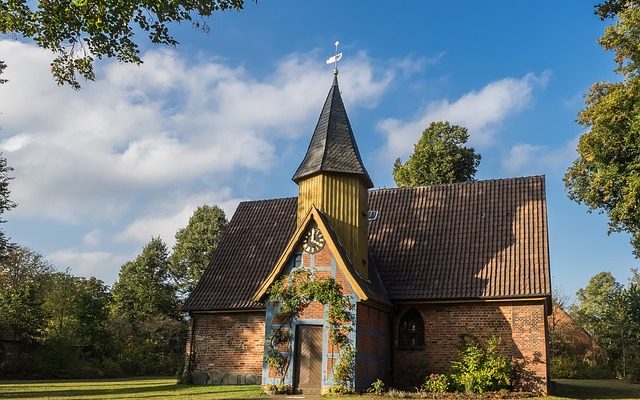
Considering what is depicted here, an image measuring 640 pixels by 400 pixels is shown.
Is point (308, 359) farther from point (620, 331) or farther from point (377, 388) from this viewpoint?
point (620, 331)

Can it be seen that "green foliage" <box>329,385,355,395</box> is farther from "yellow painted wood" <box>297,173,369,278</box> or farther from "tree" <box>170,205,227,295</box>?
"tree" <box>170,205,227,295</box>

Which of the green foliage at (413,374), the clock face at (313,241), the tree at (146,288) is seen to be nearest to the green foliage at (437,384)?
the green foliage at (413,374)

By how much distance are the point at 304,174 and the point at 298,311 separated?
473 centimetres

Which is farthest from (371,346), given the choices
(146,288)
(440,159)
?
(146,288)

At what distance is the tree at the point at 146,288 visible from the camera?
4225 cm

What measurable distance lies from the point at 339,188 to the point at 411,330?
211 inches

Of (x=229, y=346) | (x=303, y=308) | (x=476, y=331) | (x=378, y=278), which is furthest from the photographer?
(x=229, y=346)

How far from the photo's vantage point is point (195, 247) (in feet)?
158

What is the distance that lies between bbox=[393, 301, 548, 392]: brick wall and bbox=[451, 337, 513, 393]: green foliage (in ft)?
2.29

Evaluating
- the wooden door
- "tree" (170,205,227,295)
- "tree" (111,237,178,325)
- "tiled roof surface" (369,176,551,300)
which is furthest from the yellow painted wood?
"tree" (170,205,227,295)

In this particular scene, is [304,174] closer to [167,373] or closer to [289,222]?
[289,222]

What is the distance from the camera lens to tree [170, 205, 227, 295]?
47.5 m

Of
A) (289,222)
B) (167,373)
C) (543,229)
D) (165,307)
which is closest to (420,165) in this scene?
(289,222)

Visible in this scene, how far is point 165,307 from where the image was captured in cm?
4328
